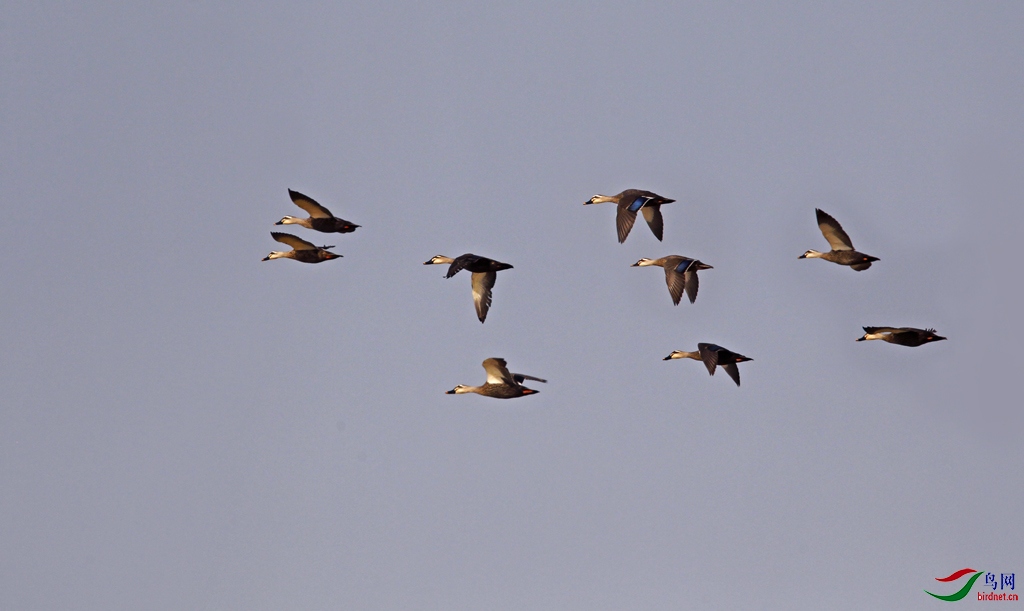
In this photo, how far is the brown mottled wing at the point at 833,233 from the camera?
52.3 metres

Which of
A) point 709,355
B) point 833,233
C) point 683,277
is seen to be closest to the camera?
point 709,355

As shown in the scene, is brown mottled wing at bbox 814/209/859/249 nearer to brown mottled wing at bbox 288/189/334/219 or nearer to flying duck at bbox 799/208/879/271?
flying duck at bbox 799/208/879/271

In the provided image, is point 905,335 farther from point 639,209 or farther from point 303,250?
point 303,250

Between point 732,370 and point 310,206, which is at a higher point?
point 310,206

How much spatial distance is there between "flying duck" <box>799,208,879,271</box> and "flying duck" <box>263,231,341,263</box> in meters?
14.2

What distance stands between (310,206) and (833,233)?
15157mm

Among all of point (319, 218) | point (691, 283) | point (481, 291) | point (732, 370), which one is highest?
point (319, 218)

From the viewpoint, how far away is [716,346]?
5328 centimetres

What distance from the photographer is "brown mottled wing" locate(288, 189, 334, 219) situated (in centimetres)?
5169

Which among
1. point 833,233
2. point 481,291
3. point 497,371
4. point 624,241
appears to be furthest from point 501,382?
point 833,233

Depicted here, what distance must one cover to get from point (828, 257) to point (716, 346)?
4221 mm

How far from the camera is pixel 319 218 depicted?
52.8 metres

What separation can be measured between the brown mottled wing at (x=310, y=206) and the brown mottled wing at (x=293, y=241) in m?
1.30

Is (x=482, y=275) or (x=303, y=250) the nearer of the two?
(x=482, y=275)
